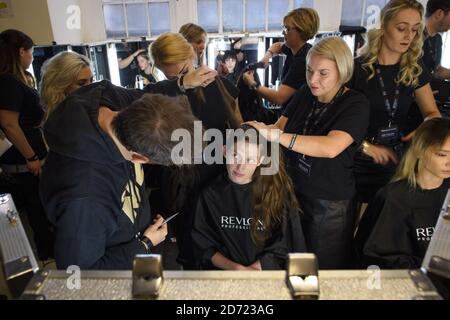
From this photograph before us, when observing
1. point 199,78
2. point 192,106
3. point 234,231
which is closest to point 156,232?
point 234,231

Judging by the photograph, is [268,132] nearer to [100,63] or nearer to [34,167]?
[34,167]

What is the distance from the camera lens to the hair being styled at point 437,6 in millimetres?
2059

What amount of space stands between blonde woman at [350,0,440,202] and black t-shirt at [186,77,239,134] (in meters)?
0.64

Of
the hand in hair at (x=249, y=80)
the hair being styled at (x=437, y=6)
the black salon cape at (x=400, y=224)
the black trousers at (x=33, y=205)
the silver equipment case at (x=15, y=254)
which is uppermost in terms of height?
the hair being styled at (x=437, y=6)

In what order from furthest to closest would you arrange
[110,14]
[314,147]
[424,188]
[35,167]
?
[110,14] < [35,167] < [424,188] < [314,147]

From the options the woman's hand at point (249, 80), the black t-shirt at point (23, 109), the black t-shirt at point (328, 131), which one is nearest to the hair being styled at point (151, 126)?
the black t-shirt at point (328, 131)

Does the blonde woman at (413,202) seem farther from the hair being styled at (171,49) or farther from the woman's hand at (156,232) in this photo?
the hair being styled at (171,49)

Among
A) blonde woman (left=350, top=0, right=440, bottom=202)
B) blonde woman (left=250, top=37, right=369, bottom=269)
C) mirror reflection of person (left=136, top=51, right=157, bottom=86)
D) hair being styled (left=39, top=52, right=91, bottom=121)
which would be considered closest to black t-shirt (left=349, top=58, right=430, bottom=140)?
blonde woman (left=350, top=0, right=440, bottom=202)

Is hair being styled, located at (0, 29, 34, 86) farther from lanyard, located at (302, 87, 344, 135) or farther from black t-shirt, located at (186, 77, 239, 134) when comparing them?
lanyard, located at (302, 87, 344, 135)

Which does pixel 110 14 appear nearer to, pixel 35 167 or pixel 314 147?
pixel 35 167

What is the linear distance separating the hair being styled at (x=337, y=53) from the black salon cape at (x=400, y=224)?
1.84 feet

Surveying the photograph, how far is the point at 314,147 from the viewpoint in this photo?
1271 millimetres
